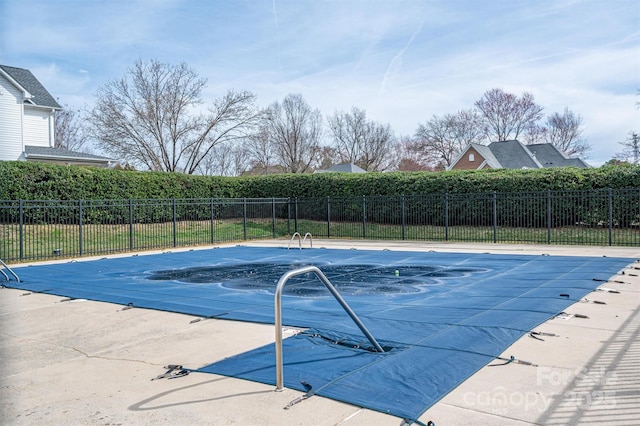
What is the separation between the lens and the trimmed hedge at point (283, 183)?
718 inches

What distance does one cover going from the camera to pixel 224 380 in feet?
14.9

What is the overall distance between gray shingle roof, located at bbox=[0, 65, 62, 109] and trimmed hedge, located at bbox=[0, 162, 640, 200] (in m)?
9.94

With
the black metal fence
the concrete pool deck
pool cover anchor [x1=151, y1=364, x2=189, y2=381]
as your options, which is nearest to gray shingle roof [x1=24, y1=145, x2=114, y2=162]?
the black metal fence

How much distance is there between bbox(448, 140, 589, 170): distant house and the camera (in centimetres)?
4262

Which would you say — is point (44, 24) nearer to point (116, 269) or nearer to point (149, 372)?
point (149, 372)

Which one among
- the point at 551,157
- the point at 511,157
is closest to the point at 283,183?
the point at 511,157

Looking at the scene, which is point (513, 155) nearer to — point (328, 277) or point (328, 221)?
point (328, 221)

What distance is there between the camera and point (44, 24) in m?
3.60

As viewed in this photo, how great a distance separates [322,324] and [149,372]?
2223 mm

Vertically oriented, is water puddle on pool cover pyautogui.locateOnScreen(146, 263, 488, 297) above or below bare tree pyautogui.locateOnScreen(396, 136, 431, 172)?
below

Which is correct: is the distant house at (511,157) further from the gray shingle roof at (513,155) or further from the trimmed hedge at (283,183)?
the trimmed hedge at (283,183)

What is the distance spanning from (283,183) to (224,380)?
21.9 meters

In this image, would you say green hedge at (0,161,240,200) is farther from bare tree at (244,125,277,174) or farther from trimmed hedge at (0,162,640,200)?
bare tree at (244,125,277,174)

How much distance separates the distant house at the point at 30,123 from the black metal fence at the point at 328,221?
734 centimetres
